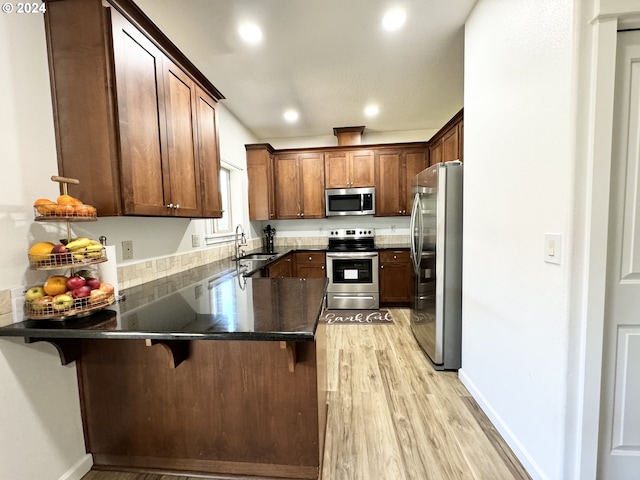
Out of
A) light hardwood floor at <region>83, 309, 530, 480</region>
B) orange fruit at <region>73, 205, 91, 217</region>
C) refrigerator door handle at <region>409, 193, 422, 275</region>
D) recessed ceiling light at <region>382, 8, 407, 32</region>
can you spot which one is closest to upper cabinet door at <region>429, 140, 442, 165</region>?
refrigerator door handle at <region>409, 193, 422, 275</region>

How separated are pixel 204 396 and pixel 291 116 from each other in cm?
339

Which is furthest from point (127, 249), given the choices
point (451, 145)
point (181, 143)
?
point (451, 145)

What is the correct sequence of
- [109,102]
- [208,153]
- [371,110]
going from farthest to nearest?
1. [371,110]
2. [208,153]
3. [109,102]

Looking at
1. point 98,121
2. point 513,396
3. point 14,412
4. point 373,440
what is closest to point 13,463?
point 14,412

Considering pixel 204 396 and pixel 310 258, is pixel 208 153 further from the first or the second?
pixel 310 258

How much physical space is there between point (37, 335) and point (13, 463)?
0.58 meters

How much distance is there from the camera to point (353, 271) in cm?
390

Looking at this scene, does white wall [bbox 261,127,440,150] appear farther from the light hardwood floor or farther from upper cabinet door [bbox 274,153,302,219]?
the light hardwood floor

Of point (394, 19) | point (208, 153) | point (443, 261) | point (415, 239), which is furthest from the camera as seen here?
point (415, 239)

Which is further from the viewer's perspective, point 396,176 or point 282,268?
point 396,176

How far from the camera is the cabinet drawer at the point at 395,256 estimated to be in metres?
3.88

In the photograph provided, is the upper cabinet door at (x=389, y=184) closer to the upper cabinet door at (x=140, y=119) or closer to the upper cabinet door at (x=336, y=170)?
the upper cabinet door at (x=336, y=170)

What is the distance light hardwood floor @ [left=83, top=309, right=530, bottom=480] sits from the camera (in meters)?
1.40

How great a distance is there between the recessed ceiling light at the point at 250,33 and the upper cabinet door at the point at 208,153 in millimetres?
530
